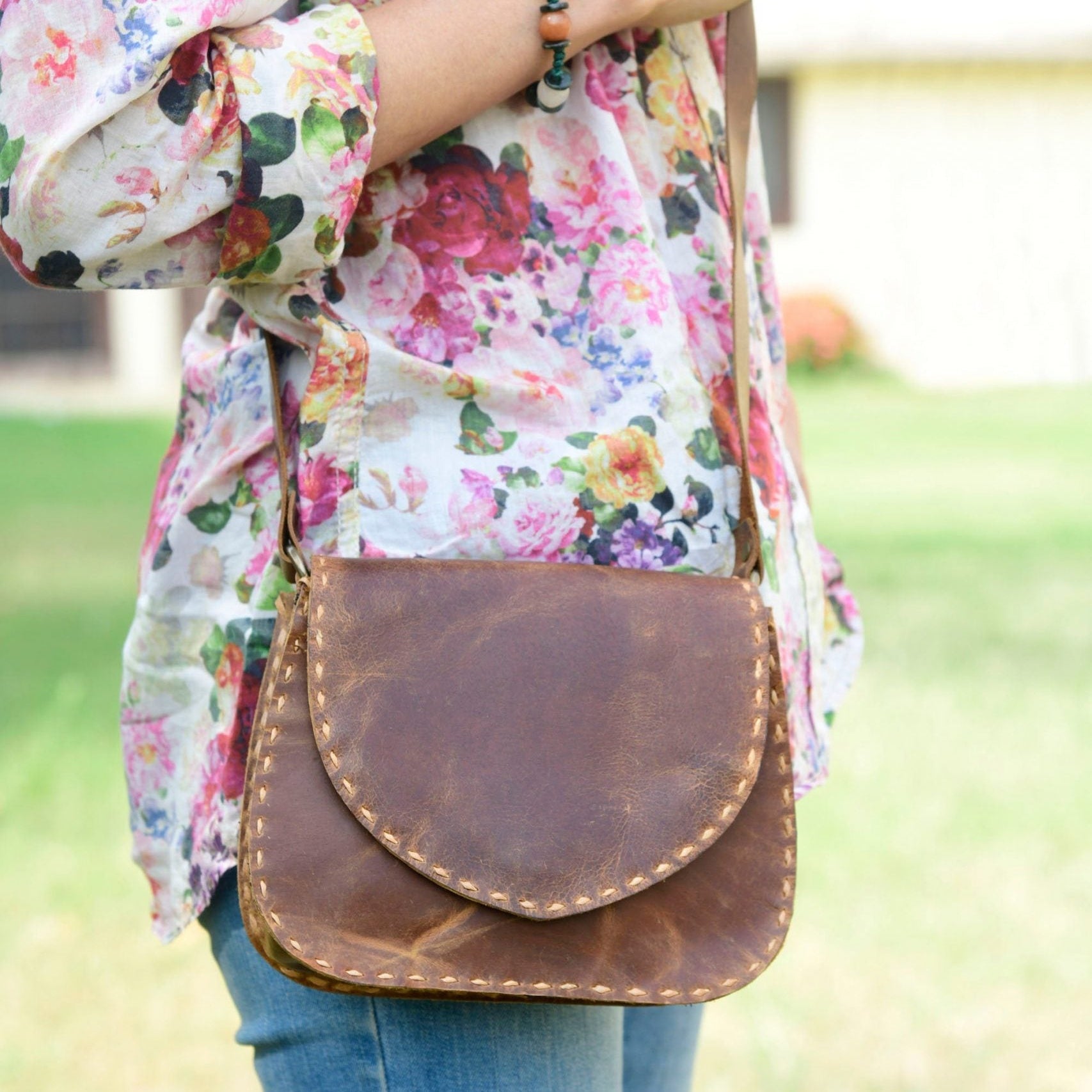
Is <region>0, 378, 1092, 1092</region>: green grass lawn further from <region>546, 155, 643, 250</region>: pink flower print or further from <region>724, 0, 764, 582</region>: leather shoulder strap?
<region>546, 155, 643, 250</region>: pink flower print

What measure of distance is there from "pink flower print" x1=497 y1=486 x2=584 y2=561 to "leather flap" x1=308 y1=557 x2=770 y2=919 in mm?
37

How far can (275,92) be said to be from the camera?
0.91 m

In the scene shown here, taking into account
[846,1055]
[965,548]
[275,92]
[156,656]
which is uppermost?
[275,92]

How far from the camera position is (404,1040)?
3.22 ft

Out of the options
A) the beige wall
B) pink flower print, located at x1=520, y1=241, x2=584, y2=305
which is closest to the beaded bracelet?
pink flower print, located at x1=520, y1=241, x2=584, y2=305

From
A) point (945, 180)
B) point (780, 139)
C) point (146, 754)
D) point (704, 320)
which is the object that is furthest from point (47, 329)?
point (704, 320)

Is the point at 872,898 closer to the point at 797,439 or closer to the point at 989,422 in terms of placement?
the point at 797,439

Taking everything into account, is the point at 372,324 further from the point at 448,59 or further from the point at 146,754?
the point at 146,754

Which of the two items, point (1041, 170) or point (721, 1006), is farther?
point (1041, 170)

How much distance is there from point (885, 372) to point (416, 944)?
13.4 meters

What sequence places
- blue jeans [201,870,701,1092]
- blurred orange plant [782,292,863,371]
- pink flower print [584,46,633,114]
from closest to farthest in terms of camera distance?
1. blue jeans [201,870,701,1092]
2. pink flower print [584,46,633,114]
3. blurred orange plant [782,292,863,371]

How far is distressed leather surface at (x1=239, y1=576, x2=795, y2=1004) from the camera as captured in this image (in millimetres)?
915

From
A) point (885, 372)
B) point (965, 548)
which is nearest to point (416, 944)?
point (965, 548)

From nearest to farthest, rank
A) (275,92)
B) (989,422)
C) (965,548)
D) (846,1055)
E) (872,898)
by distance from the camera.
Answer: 1. (275,92)
2. (846,1055)
3. (872,898)
4. (965,548)
5. (989,422)
